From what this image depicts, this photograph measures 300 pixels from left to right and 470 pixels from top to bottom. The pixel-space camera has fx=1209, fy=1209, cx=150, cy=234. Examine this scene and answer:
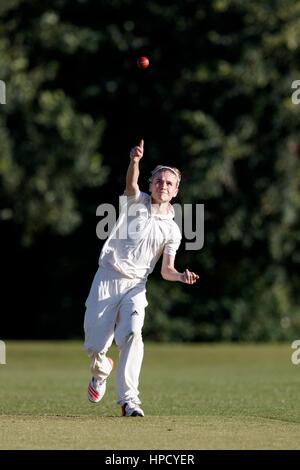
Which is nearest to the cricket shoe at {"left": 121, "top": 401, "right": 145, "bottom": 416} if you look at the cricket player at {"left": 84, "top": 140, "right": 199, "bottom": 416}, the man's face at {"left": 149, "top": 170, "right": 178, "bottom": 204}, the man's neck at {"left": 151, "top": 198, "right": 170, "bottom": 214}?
the cricket player at {"left": 84, "top": 140, "right": 199, "bottom": 416}

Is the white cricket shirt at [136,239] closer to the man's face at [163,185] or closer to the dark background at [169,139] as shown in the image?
the man's face at [163,185]

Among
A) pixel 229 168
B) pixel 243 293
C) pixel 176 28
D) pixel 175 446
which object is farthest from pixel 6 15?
pixel 175 446

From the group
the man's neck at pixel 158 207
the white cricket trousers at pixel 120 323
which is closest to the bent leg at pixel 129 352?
the white cricket trousers at pixel 120 323

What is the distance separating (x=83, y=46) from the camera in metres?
29.9

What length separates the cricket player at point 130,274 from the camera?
1076 centimetres

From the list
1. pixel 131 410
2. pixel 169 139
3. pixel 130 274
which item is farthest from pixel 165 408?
pixel 169 139

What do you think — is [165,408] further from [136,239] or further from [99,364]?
[136,239]

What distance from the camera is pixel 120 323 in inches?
428

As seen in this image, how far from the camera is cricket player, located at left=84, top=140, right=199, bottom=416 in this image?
1076 cm

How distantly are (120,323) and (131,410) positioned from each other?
784 mm

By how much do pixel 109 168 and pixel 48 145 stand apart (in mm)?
2527

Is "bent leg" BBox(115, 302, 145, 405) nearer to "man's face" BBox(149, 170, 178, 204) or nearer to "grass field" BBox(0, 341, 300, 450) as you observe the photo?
"grass field" BBox(0, 341, 300, 450)

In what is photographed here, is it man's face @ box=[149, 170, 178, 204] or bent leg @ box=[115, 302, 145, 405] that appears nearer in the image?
bent leg @ box=[115, 302, 145, 405]
